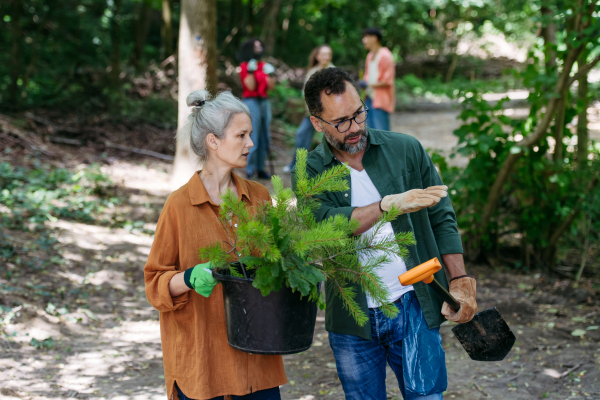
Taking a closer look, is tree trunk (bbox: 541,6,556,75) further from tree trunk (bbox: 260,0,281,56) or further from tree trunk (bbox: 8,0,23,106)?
tree trunk (bbox: 260,0,281,56)

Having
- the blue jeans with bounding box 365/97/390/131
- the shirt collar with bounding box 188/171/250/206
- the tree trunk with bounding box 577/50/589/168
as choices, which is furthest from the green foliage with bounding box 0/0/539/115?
the shirt collar with bounding box 188/171/250/206

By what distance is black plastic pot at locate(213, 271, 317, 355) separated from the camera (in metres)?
1.90

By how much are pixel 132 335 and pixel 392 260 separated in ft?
10.1

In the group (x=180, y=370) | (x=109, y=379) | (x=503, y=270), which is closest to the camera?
(x=180, y=370)

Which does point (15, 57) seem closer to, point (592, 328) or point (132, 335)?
point (132, 335)

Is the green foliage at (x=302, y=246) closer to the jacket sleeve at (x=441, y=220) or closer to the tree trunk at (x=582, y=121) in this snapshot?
the jacket sleeve at (x=441, y=220)

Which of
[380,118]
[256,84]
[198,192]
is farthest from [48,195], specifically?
[198,192]

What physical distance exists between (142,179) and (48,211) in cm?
199

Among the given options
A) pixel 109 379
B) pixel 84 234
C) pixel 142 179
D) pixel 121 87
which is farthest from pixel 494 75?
pixel 109 379

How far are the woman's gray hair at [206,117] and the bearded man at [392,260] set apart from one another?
346 millimetres

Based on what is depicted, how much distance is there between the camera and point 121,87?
37.9 feet

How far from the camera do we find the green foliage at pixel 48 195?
6164 mm

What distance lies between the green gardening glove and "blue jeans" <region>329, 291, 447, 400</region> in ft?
2.15

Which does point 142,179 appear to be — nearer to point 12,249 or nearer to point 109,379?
point 12,249
